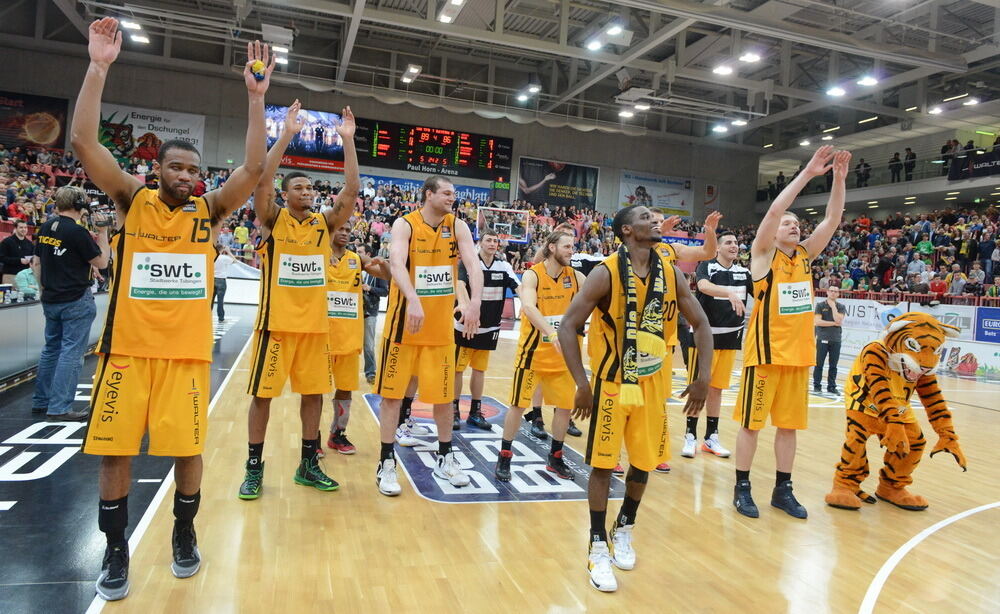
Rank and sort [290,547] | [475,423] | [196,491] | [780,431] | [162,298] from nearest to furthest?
[162,298]
[196,491]
[290,547]
[780,431]
[475,423]

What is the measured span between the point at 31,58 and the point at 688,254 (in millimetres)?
26511

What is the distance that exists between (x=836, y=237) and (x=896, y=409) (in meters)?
24.3

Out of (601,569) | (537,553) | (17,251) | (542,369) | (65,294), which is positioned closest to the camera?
(601,569)

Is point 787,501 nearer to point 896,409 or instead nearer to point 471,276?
point 896,409

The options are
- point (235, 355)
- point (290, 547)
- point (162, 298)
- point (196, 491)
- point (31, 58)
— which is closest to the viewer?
point (162, 298)

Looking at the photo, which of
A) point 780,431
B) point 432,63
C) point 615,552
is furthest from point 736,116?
point 615,552

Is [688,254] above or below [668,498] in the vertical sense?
above

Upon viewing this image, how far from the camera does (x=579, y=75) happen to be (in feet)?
85.5

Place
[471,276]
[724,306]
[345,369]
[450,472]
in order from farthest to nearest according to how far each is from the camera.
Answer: [724,306], [345,369], [450,472], [471,276]

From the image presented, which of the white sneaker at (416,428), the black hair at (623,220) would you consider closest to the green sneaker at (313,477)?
the white sneaker at (416,428)

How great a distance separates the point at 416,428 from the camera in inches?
241

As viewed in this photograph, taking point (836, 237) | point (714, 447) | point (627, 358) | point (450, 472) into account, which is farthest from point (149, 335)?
point (836, 237)

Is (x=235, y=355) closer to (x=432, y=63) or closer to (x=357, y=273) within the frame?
(x=357, y=273)

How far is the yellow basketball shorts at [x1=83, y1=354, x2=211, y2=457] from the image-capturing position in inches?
106
